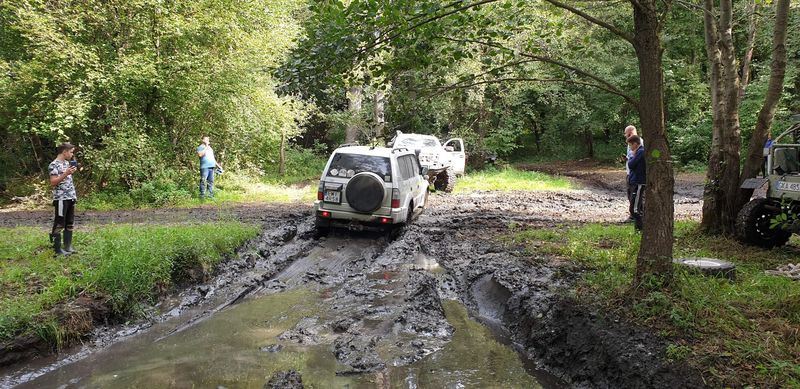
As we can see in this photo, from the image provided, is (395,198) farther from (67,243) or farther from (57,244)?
(57,244)

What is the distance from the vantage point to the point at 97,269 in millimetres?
6434

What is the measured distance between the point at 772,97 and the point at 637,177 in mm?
2244

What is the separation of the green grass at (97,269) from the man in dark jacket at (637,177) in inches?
265

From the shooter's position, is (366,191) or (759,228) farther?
(366,191)

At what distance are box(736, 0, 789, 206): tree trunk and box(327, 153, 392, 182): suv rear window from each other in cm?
579

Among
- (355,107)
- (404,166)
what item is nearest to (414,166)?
A: (404,166)

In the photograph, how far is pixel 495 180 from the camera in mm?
21547

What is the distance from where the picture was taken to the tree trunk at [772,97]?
7.42 m

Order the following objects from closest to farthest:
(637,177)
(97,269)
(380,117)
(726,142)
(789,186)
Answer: (97,269), (789,186), (726,142), (637,177), (380,117)

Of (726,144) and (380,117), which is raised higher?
(380,117)

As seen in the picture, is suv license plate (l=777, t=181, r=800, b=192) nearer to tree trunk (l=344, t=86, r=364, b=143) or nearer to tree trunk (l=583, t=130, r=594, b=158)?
tree trunk (l=344, t=86, r=364, b=143)

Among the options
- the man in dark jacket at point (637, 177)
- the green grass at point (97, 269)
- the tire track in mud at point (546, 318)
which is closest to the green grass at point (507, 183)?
the tire track in mud at point (546, 318)

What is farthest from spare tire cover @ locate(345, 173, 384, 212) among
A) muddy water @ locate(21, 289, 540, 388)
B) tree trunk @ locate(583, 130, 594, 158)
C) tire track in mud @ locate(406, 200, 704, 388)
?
tree trunk @ locate(583, 130, 594, 158)

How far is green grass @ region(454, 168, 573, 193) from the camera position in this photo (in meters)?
19.5
